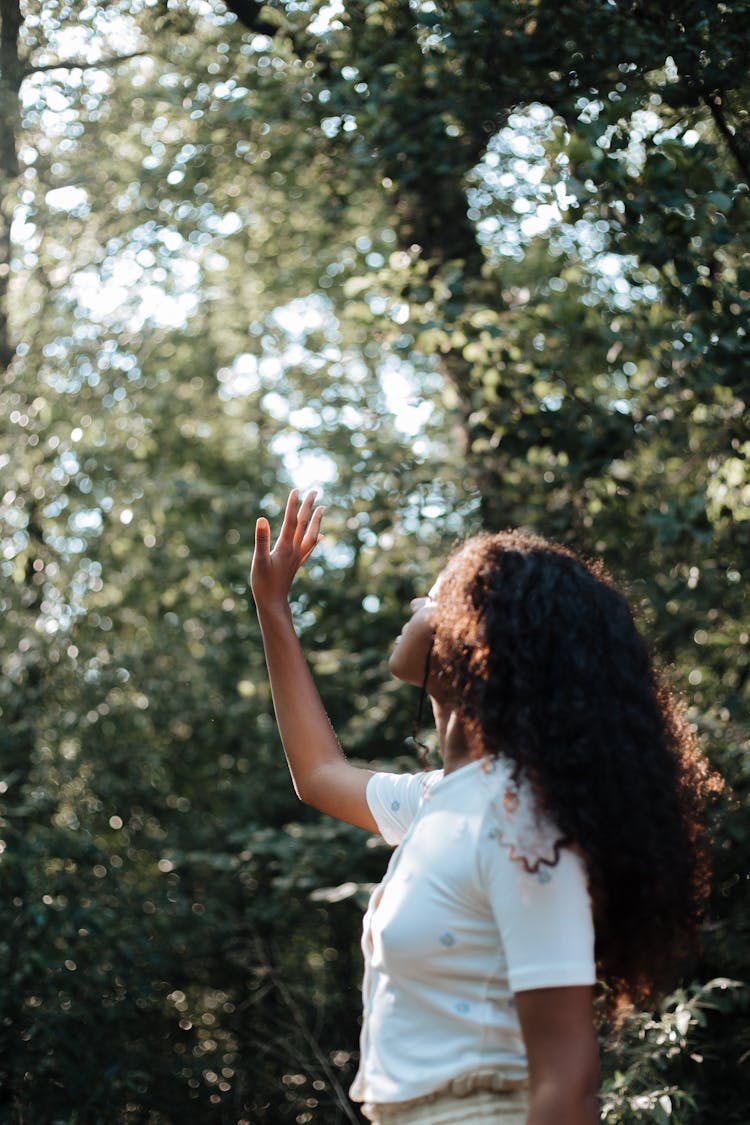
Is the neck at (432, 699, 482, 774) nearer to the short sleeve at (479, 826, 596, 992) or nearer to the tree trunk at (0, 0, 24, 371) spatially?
the short sleeve at (479, 826, 596, 992)

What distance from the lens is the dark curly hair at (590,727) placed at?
136 cm

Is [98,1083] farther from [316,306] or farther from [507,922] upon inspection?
[316,306]

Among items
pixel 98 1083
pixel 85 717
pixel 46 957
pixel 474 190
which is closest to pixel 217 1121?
pixel 98 1083

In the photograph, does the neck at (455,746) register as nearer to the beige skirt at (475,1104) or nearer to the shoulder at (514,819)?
the shoulder at (514,819)

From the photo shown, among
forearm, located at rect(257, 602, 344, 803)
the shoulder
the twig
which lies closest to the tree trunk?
the twig

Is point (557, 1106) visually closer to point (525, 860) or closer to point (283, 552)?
point (525, 860)

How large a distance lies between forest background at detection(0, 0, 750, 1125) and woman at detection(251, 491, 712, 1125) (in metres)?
1.68

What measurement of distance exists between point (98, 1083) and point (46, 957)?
1.59 feet

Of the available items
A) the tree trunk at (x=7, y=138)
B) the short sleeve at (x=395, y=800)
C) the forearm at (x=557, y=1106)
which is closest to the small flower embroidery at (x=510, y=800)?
the forearm at (x=557, y=1106)

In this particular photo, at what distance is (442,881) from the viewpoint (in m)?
1.33

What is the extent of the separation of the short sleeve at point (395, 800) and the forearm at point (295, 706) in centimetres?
13

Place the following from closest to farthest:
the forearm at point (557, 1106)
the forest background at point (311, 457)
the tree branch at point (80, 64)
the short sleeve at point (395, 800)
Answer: the forearm at point (557, 1106)
the short sleeve at point (395, 800)
the forest background at point (311, 457)
the tree branch at point (80, 64)

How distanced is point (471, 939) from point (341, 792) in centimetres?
56

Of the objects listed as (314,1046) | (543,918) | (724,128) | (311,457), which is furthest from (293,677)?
(311,457)
